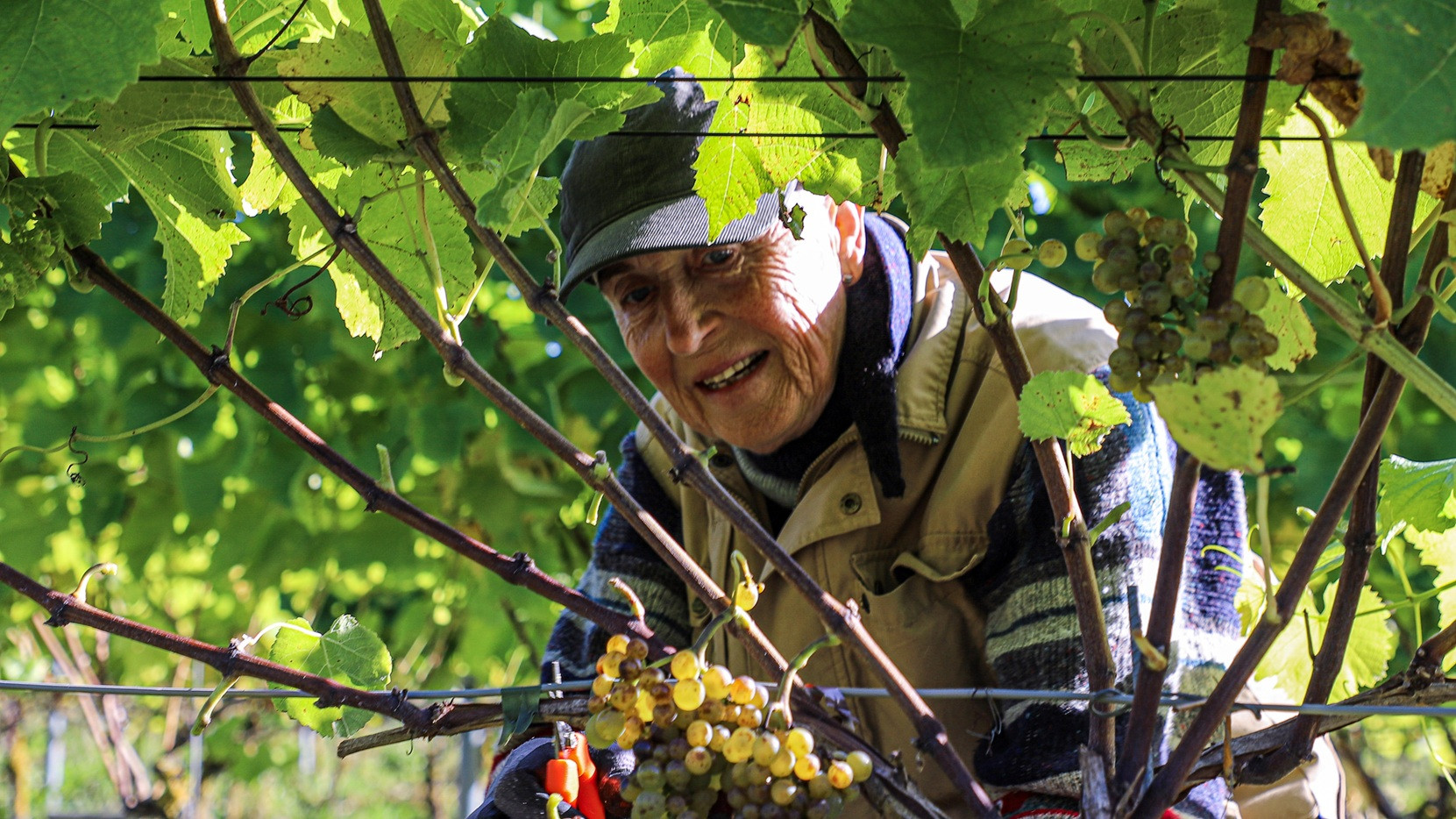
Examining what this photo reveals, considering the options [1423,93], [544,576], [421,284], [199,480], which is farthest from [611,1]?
A: [199,480]

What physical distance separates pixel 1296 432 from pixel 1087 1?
2.44 meters

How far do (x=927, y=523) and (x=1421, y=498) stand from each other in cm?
57

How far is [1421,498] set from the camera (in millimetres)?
928

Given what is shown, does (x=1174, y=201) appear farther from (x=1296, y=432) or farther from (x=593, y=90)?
(x=593, y=90)

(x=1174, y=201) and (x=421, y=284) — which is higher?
(x=1174, y=201)

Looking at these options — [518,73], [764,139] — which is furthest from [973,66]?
[518,73]

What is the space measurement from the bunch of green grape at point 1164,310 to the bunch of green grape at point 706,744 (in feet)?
0.90

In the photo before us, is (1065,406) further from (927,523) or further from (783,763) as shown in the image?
(927,523)

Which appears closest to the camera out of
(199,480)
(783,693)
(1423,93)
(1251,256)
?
(1423,93)

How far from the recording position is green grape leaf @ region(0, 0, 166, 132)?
0.69m

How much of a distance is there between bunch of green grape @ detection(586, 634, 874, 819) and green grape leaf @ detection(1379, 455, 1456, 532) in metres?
0.45

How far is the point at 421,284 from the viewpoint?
3.31ft

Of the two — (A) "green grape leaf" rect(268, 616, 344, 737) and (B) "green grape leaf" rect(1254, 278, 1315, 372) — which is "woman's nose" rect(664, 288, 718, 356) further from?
(B) "green grape leaf" rect(1254, 278, 1315, 372)

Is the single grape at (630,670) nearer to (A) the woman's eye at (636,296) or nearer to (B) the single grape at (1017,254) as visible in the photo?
(B) the single grape at (1017,254)
